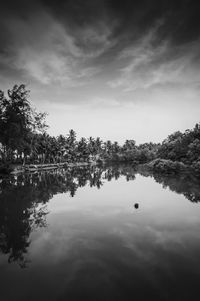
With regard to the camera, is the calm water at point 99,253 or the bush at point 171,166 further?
the bush at point 171,166

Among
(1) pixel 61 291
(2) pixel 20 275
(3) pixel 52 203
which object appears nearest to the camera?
(1) pixel 61 291

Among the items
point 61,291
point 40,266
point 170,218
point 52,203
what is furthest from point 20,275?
point 52,203

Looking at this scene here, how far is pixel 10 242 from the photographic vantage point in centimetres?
1002

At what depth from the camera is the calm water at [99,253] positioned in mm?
6219

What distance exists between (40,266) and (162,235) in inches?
251

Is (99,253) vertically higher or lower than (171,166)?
lower

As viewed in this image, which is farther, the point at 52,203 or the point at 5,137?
the point at 5,137

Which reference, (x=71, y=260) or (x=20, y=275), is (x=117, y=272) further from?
(x=20, y=275)

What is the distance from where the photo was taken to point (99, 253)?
8.66 metres

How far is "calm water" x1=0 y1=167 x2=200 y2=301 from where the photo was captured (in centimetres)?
622

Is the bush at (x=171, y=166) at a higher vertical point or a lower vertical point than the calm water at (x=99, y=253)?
higher

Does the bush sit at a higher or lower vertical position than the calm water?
higher

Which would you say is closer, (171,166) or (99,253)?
(99,253)

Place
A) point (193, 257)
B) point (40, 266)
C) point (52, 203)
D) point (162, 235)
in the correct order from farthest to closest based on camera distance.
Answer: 1. point (52, 203)
2. point (162, 235)
3. point (193, 257)
4. point (40, 266)
